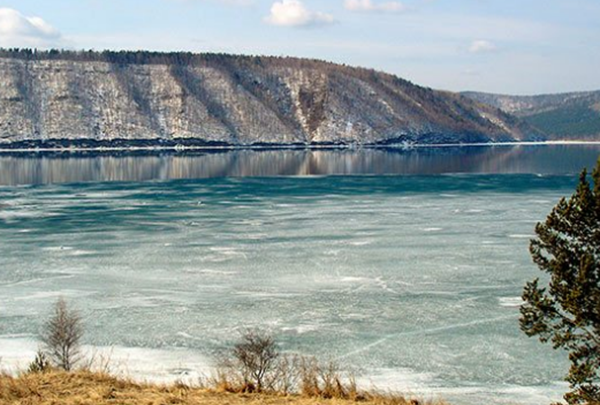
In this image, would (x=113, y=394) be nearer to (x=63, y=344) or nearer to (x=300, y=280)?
(x=63, y=344)

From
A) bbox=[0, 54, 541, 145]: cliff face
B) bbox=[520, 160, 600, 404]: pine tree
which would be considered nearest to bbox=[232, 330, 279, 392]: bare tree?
bbox=[520, 160, 600, 404]: pine tree

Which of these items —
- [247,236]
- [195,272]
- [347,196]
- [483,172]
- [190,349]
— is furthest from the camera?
[483,172]

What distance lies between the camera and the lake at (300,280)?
15641 millimetres

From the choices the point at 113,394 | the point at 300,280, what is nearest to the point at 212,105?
the point at 300,280

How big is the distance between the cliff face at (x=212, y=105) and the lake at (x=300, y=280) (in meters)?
102

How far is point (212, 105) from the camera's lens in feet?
542

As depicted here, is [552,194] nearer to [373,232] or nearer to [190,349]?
[373,232]

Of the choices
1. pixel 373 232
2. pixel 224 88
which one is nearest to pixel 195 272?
pixel 373 232

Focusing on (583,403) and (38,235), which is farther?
(38,235)

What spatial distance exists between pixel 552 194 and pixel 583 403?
3834 centimetres

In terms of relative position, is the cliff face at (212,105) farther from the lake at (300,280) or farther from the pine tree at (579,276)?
the pine tree at (579,276)

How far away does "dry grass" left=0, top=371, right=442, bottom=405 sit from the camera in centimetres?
1119

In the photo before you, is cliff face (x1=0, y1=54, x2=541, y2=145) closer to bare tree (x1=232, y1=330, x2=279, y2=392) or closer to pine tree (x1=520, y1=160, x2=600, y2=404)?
bare tree (x1=232, y1=330, x2=279, y2=392)

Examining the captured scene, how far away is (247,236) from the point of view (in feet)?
104
